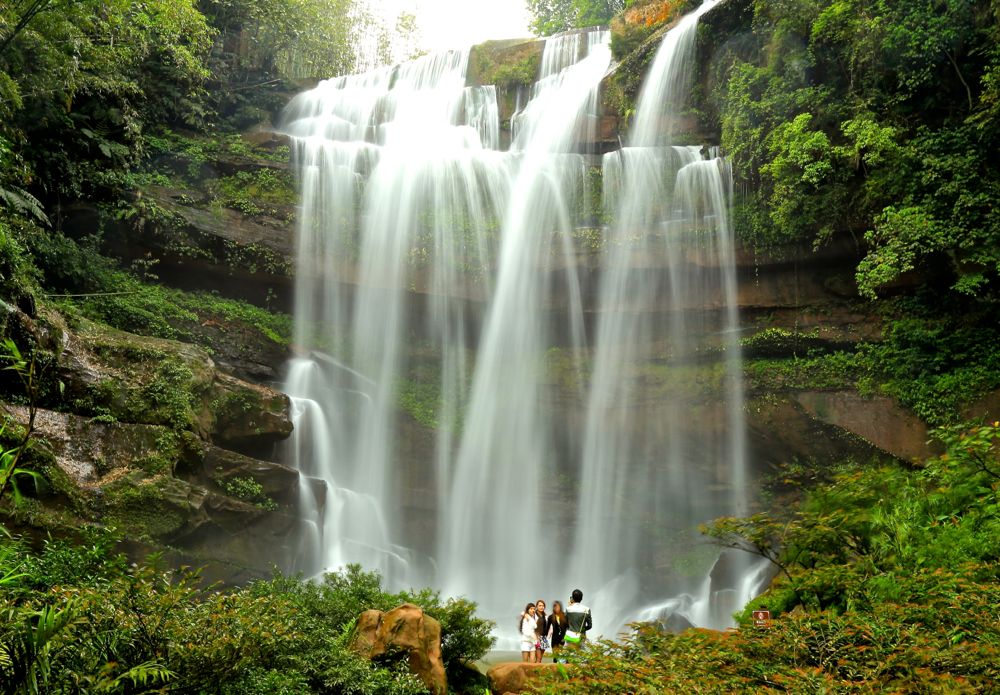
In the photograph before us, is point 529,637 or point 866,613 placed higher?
point 866,613

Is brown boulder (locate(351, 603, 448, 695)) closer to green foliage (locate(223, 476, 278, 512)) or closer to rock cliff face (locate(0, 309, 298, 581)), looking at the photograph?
rock cliff face (locate(0, 309, 298, 581))

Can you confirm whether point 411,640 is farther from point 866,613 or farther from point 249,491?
point 249,491

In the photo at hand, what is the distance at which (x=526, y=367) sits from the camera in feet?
63.3

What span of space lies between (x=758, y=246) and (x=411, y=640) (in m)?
13.4

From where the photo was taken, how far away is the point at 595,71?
2344 centimetres

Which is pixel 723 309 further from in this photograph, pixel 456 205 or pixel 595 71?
pixel 595 71

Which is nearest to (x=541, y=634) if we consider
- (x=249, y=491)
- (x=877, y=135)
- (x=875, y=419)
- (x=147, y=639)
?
(x=147, y=639)

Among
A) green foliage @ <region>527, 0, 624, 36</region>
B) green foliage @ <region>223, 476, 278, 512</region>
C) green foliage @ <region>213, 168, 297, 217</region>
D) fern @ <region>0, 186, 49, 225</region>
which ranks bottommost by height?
green foliage @ <region>223, 476, 278, 512</region>

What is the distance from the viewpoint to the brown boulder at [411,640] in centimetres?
795

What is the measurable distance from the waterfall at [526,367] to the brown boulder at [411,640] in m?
7.20

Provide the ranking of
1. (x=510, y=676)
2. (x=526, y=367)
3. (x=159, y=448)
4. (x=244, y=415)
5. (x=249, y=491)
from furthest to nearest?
(x=526, y=367) → (x=244, y=415) → (x=249, y=491) → (x=159, y=448) → (x=510, y=676)

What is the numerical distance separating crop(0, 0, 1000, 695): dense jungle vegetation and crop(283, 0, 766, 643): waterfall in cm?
158

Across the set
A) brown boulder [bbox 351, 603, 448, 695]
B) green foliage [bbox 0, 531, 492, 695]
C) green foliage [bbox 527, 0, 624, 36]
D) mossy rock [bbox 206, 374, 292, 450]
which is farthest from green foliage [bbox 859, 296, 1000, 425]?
green foliage [bbox 527, 0, 624, 36]

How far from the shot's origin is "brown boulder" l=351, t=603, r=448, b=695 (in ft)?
26.1
